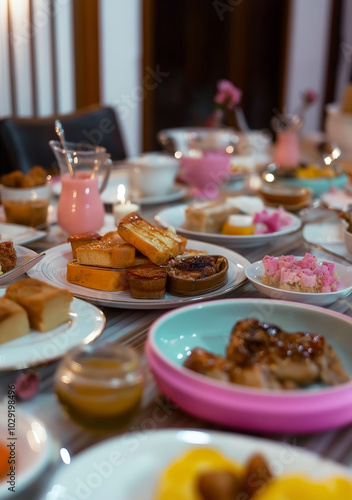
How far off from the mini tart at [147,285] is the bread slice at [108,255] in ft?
0.18

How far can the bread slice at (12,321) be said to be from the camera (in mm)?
827

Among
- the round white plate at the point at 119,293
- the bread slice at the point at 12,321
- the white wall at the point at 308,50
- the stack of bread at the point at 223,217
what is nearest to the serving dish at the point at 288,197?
the stack of bread at the point at 223,217

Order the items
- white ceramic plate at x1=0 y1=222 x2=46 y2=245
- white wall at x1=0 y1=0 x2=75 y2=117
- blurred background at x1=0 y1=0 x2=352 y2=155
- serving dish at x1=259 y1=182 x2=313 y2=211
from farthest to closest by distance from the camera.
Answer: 1. blurred background at x1=0 y1=0 x2=352 y2=155
2. white wall at x1=0 y1=0 x2=75 y2=117
3. serving dish at x1=259 y1=182 x2=313 y2=211
4. white ceramic plate at x1=0 y1=222 x2=46 y2=245

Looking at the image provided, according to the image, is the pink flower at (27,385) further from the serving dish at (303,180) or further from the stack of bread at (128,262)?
the serving dish at (303,180)

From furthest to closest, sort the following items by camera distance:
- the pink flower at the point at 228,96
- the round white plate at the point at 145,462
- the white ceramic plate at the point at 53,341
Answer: the pink flower at the point at 228,96
the white ceramic plate at the point at 53,341
the round white plate at the point at 145,462

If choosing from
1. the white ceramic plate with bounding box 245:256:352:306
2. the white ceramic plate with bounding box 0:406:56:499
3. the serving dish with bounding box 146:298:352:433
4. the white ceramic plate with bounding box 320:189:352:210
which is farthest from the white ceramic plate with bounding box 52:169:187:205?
the white ceramic plate with bounding box 0:406:56:499

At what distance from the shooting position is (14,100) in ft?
11.0

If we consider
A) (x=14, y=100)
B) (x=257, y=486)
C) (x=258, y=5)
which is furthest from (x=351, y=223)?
(x=258, y=5)

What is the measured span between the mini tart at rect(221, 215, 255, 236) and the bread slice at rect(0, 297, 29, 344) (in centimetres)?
69

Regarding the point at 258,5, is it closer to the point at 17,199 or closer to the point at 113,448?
the point at 17,199

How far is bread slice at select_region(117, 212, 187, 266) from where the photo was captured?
1.10m

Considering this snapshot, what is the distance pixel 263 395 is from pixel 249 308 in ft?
0.99

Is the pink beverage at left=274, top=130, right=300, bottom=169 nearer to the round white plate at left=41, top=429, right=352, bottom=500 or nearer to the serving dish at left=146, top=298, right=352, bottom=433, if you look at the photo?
the serving dish at left=146, top=298, right=352, bottom=433

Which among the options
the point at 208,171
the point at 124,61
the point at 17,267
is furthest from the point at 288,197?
the point at 124,61
